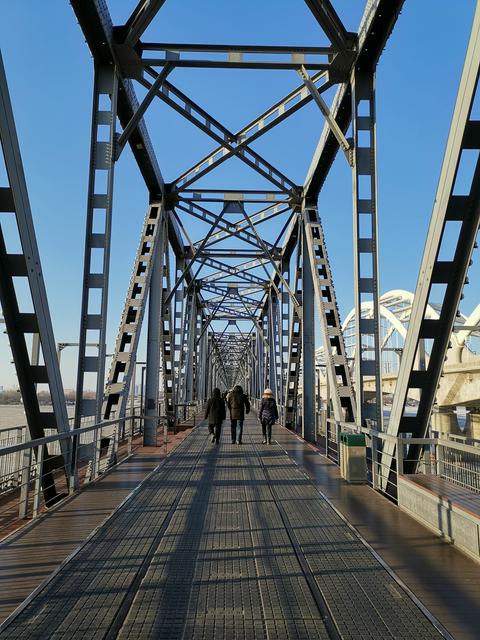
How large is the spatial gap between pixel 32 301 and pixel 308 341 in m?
10.4

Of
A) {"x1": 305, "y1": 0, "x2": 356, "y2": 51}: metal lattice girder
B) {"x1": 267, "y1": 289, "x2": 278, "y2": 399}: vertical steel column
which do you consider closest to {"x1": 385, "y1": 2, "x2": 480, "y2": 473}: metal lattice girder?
{"x1": 305, "y1": 0, "x2": 356, "y2": 51}: metal lattice girder

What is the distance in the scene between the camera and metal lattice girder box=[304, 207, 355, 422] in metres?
10.5

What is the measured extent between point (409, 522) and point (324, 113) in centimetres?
759

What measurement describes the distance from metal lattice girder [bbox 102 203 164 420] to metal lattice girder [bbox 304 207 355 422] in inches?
161

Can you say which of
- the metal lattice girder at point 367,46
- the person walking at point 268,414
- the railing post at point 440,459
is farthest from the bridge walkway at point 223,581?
the metal lattice girder at point 367,46

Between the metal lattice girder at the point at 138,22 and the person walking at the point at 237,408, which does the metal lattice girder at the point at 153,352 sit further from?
the metal lattice girder at the point at 138,22

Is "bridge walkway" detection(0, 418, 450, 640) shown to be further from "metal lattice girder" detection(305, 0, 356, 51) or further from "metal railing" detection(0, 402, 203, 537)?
"metal lattice girder" detection(305, 0, 356, 51)

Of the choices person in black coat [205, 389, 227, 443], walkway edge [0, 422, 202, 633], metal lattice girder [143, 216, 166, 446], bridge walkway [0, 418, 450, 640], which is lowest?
bridge walkway [0, 418, 450, 640]

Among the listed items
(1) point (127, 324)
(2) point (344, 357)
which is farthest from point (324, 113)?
(1) point (127, 324)

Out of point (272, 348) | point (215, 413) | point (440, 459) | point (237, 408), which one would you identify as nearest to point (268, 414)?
point (237, 408)

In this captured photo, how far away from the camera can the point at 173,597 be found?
351cm

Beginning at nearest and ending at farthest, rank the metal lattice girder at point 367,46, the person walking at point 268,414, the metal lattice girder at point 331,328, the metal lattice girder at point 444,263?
the metal lattice girder at point 444,263 → the metal lattice girder at point 367,46 → the metal lattice girder at point 331,328 → the person walking at point 268,414

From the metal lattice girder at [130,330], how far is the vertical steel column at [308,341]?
452 centimetres

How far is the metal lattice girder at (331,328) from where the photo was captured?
10502 mm
